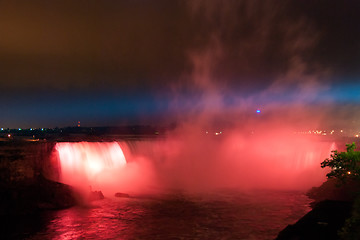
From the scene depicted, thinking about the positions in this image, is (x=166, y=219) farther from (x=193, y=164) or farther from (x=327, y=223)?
A: (x=193, y=164)

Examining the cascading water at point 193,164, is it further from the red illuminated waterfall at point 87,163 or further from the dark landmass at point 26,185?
the dark landmass at point 26,185

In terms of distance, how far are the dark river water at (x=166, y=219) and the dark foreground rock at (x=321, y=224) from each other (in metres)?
4.80

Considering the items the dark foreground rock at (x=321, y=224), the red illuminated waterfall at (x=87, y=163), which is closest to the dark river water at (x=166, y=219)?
the red illuminated waterfall at (x=87, y=163)

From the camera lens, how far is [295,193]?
25.9m

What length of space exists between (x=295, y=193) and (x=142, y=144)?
69.3 ft

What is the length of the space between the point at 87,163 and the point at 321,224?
874 inches

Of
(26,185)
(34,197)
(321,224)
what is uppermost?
(26,185)

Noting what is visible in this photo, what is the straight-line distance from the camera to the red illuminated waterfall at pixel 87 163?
2480cm

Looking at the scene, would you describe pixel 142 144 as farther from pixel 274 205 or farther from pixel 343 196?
pixel 343 196

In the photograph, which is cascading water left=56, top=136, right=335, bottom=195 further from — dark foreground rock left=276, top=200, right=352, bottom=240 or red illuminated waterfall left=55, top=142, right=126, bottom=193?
dark foreground rock left=276, top=200, right=352, bottom=240

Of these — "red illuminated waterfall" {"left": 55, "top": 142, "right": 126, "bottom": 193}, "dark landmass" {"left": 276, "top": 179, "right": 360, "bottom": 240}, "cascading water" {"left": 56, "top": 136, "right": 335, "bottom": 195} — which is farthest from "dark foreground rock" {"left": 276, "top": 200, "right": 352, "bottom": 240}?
"cascading water" {"left": 56, "top": 136, "right": 335, "bottom": 195}

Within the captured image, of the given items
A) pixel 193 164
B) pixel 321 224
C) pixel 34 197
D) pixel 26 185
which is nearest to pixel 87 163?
pixel 26 185

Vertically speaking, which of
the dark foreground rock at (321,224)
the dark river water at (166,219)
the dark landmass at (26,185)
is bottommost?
the dark river water at (166,219)

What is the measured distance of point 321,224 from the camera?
9523 millimetres
